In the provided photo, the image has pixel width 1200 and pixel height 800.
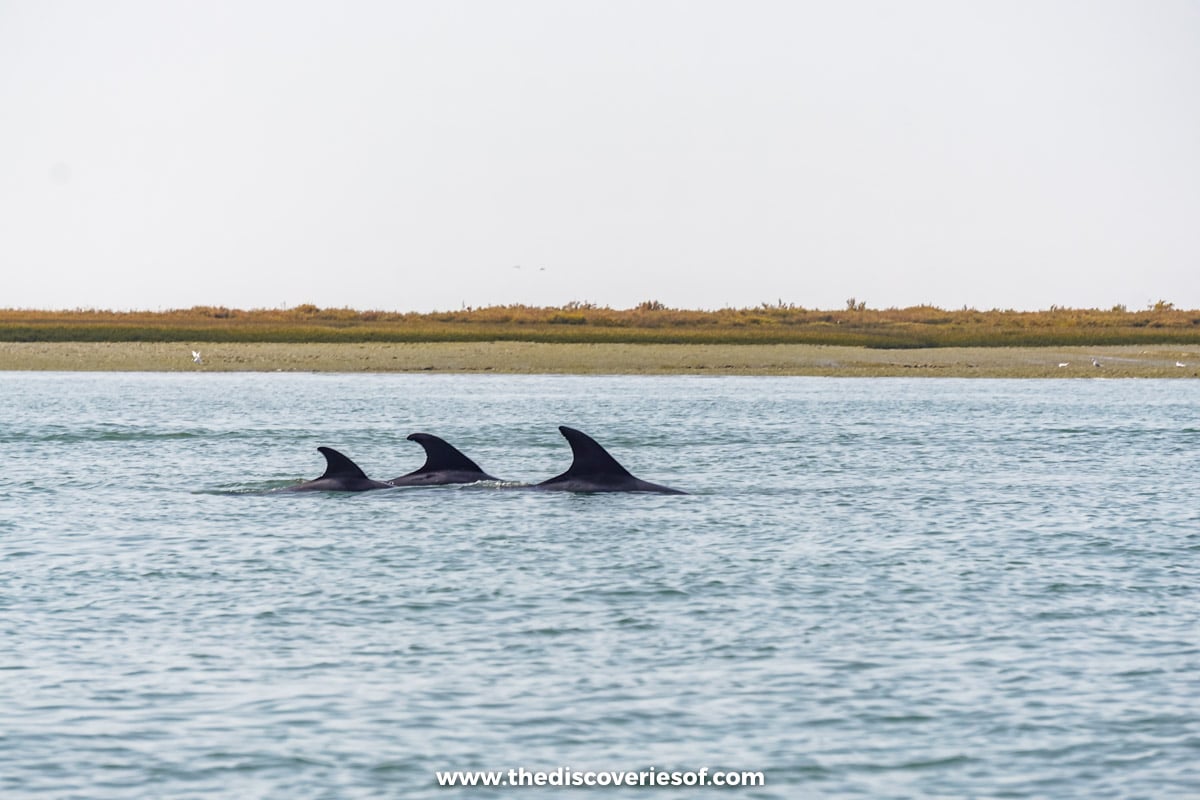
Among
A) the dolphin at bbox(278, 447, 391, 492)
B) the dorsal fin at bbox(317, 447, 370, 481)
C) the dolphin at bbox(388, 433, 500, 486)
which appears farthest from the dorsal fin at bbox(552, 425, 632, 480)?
the dorsal fin at bbox(317, 447, 370, 481)

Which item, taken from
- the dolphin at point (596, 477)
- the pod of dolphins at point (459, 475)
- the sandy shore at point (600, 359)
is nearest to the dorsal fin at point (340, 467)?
the pod of dolphins at point (459, 475)

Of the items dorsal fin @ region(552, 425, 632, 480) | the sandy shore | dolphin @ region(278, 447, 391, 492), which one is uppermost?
the sandy shore

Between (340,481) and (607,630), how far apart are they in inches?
496

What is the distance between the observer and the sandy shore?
277ft

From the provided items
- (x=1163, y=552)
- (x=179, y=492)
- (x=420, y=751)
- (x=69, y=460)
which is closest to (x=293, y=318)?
(x=69, y=460)

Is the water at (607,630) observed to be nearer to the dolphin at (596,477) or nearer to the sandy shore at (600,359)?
the dolphin at (596,477)

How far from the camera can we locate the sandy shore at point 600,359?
Answer: 84519 mm

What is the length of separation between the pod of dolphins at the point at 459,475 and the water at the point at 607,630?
0.42 m

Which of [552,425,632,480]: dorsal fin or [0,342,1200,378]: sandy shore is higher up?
[0,342,1200,378]: sandy shore

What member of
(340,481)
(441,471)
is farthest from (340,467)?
(441,471)

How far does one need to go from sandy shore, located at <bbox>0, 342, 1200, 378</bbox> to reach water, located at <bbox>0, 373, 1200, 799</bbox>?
48.6 metres

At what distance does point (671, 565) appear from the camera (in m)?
20.1

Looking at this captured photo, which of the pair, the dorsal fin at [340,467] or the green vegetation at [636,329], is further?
the green vegetation at [636,329]

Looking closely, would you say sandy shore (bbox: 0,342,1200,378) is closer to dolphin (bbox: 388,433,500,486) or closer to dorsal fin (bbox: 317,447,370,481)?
dolphin (bbox: 388,433,500,486)
